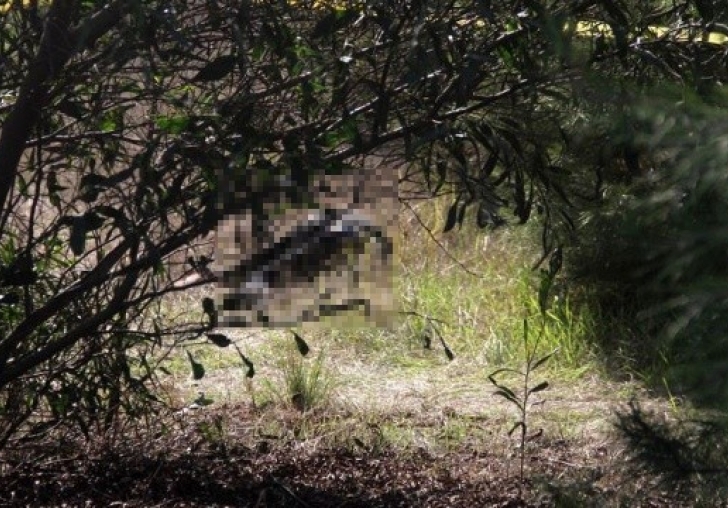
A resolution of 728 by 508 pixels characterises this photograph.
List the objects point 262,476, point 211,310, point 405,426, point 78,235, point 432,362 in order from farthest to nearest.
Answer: point 432,362 → point 405,426 → point 262,476 → point 211,310 → point 78,235

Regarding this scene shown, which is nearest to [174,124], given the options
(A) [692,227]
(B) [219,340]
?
(B) [219,340]

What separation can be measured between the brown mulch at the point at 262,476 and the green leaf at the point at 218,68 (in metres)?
1.67

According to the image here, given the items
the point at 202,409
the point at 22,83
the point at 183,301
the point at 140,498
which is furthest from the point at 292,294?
the point at 183,301

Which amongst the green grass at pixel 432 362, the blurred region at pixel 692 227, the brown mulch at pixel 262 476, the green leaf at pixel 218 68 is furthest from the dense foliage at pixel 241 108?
the green grass at pixel 432 362

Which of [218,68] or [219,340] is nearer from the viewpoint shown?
[218,68]

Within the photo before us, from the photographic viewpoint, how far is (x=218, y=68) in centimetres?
365

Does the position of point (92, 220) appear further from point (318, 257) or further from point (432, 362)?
point (432, 362)

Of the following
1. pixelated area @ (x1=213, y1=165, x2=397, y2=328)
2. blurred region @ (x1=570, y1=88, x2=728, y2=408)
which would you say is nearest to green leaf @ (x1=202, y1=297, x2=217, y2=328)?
pixelated area @ (x1=213, y1=165, x2=397, y2=328)

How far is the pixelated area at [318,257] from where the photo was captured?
3.64m

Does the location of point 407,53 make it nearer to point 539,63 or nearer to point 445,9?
point 445,9

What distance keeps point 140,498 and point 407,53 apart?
200 centimetres

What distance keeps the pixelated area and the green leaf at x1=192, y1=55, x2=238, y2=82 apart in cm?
35

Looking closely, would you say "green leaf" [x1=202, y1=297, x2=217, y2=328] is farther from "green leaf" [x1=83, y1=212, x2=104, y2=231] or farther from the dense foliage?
"green leaf" [x1=83, y1=212, x2=104, y2=231]

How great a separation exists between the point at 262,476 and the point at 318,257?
1.75 metres
